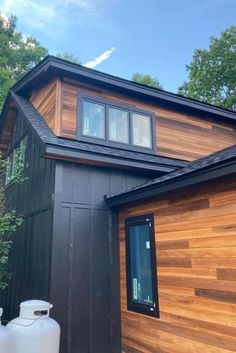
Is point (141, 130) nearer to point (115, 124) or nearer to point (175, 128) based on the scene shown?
point (115, 124)

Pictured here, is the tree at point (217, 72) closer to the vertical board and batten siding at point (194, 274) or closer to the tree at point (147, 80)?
the tree at point (147, 80)

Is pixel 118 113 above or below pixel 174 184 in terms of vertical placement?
above

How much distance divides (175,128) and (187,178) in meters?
3.61

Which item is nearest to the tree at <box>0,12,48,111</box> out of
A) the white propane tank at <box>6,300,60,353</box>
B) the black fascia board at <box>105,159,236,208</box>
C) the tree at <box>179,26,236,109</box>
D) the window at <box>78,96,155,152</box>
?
the tree at <box>179,26,236,109</box>

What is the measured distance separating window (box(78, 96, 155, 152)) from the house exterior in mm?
24

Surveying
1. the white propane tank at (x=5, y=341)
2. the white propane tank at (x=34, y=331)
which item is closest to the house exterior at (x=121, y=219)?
the white propane tank at (x=34, y=331)

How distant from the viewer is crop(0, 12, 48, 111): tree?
17.2 m

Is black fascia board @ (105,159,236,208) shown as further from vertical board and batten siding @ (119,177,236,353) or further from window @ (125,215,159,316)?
window @ (125,215,159,316)

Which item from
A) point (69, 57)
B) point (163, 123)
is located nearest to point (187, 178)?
point (163, 123)

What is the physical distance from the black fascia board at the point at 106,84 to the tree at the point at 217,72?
36.9ft

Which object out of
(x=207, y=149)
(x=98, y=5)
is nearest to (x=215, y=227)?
(x=207, y=149)

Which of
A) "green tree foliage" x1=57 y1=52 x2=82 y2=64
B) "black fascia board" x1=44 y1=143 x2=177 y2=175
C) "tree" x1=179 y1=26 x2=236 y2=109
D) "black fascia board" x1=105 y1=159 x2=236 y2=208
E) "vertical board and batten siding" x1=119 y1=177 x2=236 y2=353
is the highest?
"green tree foliage" x1=57 y1=52 x2=82 y2=64

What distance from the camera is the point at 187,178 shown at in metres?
3.55

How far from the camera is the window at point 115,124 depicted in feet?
18.8
